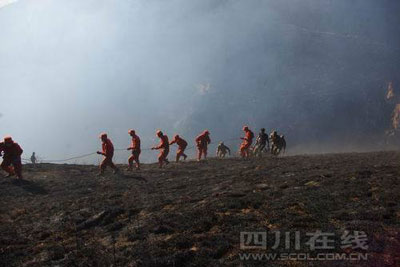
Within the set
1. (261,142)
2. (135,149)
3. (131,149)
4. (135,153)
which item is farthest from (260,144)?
(131,149)

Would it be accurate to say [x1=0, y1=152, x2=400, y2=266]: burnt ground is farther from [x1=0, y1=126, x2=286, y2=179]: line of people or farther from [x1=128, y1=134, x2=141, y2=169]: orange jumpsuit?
[x1=128, y1=134, x2=141, y2=169]: orange jumpsuit

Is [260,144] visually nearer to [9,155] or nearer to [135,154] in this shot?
[135,154]

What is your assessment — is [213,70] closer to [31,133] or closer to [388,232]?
[31,133]

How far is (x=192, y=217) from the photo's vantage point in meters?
10.8

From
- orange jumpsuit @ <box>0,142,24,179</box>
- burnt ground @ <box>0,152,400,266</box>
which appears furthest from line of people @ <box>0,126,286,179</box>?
burnt ground @ <box>0,152,400,266</box>

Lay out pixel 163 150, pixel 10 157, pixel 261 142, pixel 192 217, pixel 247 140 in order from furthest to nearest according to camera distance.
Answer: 1. pixel 261 142
2. pixel 247 140
3. pixel 163 150
4. pixel 10 157
5. pixel 192 217

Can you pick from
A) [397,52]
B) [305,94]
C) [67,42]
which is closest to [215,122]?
[305,94]

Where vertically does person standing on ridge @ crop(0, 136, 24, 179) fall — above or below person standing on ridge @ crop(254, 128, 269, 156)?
below

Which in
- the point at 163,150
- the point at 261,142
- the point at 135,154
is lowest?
the point at 135,154

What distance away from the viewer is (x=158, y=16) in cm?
16662

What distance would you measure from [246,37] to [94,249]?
122 meters

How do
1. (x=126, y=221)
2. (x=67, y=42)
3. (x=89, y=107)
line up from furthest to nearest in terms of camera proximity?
(x=67, y=42), (x=89, y=107), (x=126, y=221)

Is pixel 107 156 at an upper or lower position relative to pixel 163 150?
lower

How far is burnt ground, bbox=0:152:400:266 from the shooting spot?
8.60 meters
